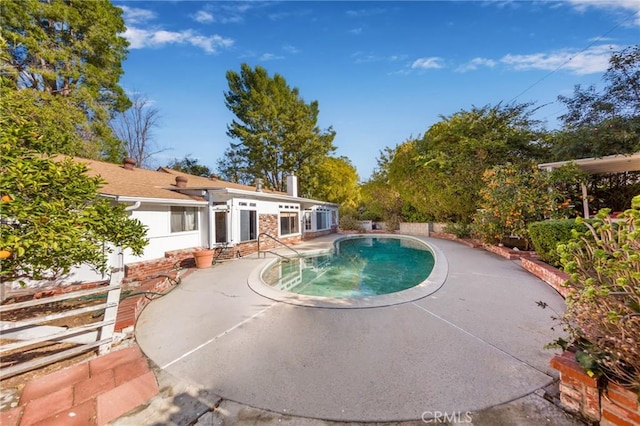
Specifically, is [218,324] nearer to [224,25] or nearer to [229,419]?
[229,419]

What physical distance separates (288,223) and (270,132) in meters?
11.4

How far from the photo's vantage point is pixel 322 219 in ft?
68.1

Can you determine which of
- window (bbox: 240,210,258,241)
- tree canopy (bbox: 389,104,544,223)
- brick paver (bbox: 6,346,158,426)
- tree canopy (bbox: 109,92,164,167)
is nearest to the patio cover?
tree canopy (bbox: 389,104,544,223)

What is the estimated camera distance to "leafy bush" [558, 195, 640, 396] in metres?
1.81

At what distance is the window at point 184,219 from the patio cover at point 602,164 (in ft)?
45.3

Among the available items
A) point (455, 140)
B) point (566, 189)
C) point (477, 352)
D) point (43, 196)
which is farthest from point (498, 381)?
point (455, 140)

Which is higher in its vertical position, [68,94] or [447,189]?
[68,94]

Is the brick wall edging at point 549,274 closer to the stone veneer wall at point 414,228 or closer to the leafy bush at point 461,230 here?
the leafy bush at point 461,230

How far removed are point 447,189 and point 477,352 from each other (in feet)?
44.4

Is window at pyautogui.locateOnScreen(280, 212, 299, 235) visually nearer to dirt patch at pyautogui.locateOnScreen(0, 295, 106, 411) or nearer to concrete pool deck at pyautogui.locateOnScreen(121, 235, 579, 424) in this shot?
concrete pool deck at pyautogui.locateOnScreen(121, 235, 579, 424)

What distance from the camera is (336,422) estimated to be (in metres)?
2.19

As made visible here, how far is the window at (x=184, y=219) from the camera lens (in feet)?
31.2

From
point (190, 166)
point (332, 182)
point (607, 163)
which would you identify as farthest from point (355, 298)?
point (190, 166)

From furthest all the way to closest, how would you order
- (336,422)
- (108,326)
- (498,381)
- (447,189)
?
(447,189), (108,326), (498,381), (336,422)
